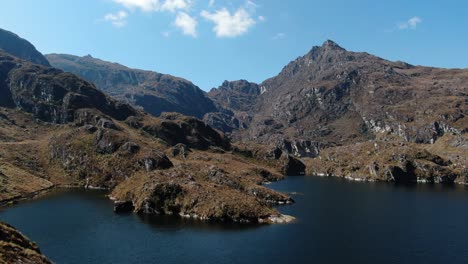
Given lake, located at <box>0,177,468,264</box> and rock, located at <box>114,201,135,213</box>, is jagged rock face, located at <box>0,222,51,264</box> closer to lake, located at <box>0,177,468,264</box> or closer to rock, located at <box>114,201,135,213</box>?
lake, located at <box>0,177,468,264</box>

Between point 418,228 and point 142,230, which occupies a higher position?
point 418,228

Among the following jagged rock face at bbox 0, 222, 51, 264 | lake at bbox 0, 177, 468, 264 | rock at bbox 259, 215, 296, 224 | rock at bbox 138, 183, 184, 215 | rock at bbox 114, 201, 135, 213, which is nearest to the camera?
jagged rock face at bbox 0, 222, 51, 264

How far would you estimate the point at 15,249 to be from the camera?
275 feet

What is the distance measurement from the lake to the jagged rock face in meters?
27.4

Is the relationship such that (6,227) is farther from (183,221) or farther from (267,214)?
(267,214)

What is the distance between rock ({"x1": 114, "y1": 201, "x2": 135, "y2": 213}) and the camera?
18544 cm

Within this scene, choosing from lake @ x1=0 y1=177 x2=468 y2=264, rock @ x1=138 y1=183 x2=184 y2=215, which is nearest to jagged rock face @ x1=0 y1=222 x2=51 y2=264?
lake @ x1=0 y1=177 x2=468 y2=264

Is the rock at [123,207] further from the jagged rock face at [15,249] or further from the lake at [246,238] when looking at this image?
the jagged rock face at [15,249]

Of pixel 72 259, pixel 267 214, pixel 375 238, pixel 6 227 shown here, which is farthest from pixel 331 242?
pixel 6 227

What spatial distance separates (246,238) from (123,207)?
238ft

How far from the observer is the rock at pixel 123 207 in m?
185

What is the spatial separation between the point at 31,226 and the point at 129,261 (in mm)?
59345

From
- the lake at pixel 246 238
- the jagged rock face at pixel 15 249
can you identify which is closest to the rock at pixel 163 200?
Answer: the lake at pixel 246 238

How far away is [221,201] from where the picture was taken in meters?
172
